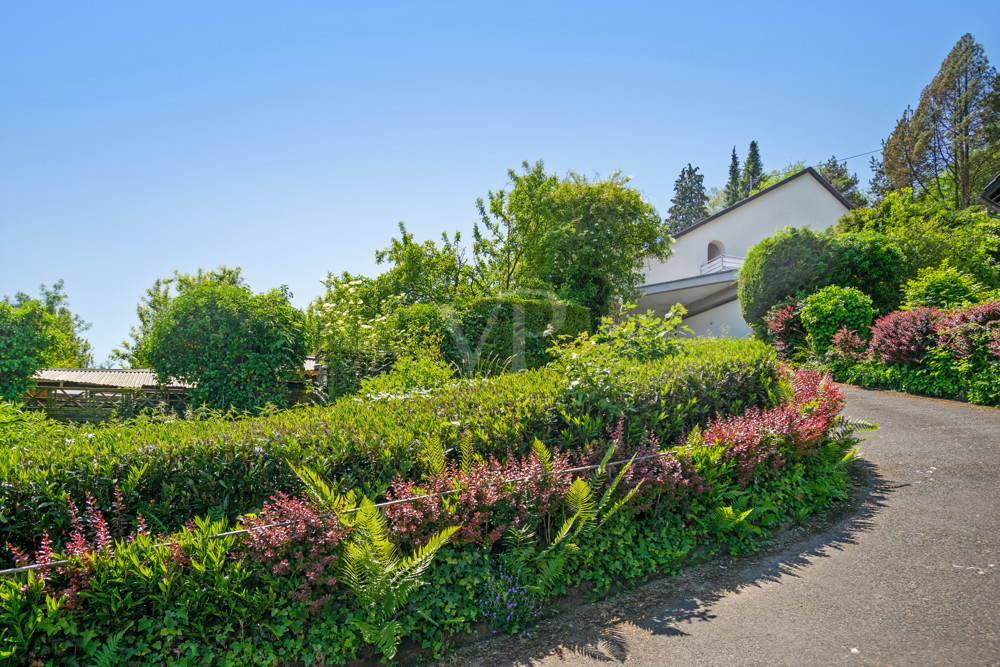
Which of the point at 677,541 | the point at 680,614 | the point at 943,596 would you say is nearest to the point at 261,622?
the point at 680,614

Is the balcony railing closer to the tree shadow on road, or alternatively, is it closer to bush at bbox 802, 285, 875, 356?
bush at bbox 802, 285, 875, 356

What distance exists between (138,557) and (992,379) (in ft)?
32.8

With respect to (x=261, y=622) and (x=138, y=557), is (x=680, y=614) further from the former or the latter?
(x=138, y=557)

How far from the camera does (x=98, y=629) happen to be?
2.44 metres

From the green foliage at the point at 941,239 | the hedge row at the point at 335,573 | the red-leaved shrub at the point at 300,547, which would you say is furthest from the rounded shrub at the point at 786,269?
the red-leaved shrub at the point at 300,547

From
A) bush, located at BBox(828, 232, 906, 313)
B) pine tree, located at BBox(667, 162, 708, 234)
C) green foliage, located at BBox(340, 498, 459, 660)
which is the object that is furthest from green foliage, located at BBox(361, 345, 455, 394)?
pine tree, located at BBox(667, 162, 708, 234)

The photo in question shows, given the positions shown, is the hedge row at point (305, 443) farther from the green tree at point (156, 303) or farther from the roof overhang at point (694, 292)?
the roof overhang at point (694, 292)

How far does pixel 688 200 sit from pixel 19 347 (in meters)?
55.4

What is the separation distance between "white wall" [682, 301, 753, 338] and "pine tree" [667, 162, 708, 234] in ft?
117

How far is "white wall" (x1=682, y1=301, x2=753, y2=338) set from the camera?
18.9 m

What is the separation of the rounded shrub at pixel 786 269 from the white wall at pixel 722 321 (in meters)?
3.63

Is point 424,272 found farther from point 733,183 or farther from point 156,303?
point 733,183

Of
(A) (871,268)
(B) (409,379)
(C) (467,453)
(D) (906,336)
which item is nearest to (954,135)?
(A) (871,268)

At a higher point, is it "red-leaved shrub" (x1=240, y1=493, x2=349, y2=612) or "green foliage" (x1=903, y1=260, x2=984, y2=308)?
"green foliage" (x1=903, y1=260, x2=984, y2=308)
